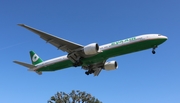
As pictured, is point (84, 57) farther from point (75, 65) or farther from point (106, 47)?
point (106, 47)

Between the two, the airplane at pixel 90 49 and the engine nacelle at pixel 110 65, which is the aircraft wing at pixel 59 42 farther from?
the engine nacelle at pixel 110 65

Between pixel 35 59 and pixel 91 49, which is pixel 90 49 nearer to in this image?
pixel 91 49

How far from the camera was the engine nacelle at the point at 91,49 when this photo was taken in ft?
116

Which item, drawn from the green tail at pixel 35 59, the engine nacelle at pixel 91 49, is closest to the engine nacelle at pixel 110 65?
the engine nacelle at pixel 91 49

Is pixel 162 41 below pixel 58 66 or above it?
below

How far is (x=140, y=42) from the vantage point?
3412 cm

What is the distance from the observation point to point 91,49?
3547 centimetres

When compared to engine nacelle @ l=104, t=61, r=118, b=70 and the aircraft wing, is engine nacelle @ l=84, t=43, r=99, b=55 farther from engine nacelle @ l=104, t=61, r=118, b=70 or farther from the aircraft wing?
engine nacelle @ l=104, t=61, r=118, b=70

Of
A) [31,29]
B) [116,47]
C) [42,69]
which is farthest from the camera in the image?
[42,69]

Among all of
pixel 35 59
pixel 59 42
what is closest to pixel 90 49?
pixel 59 42

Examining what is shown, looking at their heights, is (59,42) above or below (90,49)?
above

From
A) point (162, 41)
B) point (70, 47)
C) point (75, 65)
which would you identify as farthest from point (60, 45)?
point (162, 41)

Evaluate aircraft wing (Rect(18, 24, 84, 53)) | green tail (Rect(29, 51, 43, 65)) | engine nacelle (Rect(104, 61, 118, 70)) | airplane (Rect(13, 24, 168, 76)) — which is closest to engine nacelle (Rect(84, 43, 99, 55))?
airplane (Rect(13, 24, 168, 76))

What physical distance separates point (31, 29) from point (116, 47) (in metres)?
12.2
